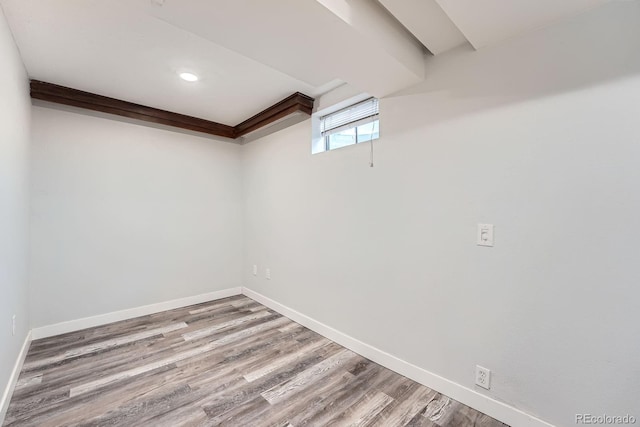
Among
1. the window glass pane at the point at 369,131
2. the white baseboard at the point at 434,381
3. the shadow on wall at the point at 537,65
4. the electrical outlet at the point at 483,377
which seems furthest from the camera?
the window glass pane at the point at 369,131

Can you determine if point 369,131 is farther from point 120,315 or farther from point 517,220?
point 120,315

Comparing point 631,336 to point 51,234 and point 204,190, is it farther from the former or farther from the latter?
point 51,234

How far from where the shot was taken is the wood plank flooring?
158cm

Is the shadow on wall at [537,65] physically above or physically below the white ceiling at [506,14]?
below

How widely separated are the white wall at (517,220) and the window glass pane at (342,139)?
186 millimetres

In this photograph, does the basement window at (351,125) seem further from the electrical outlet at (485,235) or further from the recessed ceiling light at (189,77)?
the recessed ceiling light at (189,77)

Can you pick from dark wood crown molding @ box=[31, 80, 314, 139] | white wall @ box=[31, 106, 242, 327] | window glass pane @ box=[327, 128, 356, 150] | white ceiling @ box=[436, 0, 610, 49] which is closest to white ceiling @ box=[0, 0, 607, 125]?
white ceiling @ box=[436, 0, 610, 49]

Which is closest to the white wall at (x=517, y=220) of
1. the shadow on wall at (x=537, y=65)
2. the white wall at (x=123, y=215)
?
the shadow on wall at (x=537, y=65)

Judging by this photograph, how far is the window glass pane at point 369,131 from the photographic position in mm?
2225

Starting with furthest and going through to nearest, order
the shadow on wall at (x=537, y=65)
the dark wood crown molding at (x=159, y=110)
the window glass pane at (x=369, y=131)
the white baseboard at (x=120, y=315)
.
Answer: the white baseboard at (x=120, y=315), the dark wood crown molding at (x=159, y=110), the window glass pane at (x=369, y=131), the shadow on wall at (x=537, y=65)

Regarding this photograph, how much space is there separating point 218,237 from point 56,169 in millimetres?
1760

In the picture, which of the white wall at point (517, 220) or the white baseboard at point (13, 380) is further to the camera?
the white baseboard at point (13, 380)

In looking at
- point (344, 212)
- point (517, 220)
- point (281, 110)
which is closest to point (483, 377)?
point (517, 220)

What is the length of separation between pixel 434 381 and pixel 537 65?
201 centimetres
